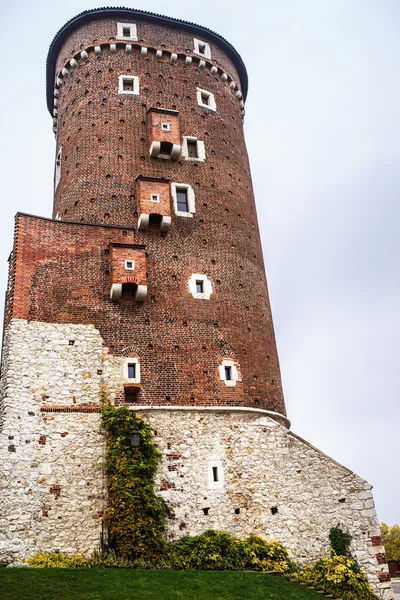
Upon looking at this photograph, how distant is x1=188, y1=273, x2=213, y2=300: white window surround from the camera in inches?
912

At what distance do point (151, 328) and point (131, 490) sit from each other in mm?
5936

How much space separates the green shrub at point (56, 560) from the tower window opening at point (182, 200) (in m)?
13.6

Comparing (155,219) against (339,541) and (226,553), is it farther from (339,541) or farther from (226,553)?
(339,541)

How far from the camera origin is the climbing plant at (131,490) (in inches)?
688

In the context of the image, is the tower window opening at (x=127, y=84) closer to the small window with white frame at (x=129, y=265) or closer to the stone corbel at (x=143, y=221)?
the stone corbel at (x=143, y=221)

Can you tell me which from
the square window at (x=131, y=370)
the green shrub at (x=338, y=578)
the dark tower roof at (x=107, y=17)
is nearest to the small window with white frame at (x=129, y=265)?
the square window at (x=131, y=370)

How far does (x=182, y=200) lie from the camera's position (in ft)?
82.4

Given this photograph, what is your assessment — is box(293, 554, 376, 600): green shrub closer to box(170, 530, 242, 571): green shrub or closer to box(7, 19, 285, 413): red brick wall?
box(170, 530, 242, 571): green shrub

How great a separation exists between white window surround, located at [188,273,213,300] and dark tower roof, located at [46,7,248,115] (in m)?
13.6

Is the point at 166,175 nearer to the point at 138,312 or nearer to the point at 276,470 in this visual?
the point at 138,312

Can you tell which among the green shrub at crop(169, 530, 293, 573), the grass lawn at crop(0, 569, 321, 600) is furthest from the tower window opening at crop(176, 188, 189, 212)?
the grass lawn at crop(0, 569, 321, 600)

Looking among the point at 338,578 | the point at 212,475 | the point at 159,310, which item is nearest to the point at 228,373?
the point at 159,310

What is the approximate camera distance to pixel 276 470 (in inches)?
808

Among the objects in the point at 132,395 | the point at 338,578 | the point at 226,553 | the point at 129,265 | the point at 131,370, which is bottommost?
the point at 338,578
